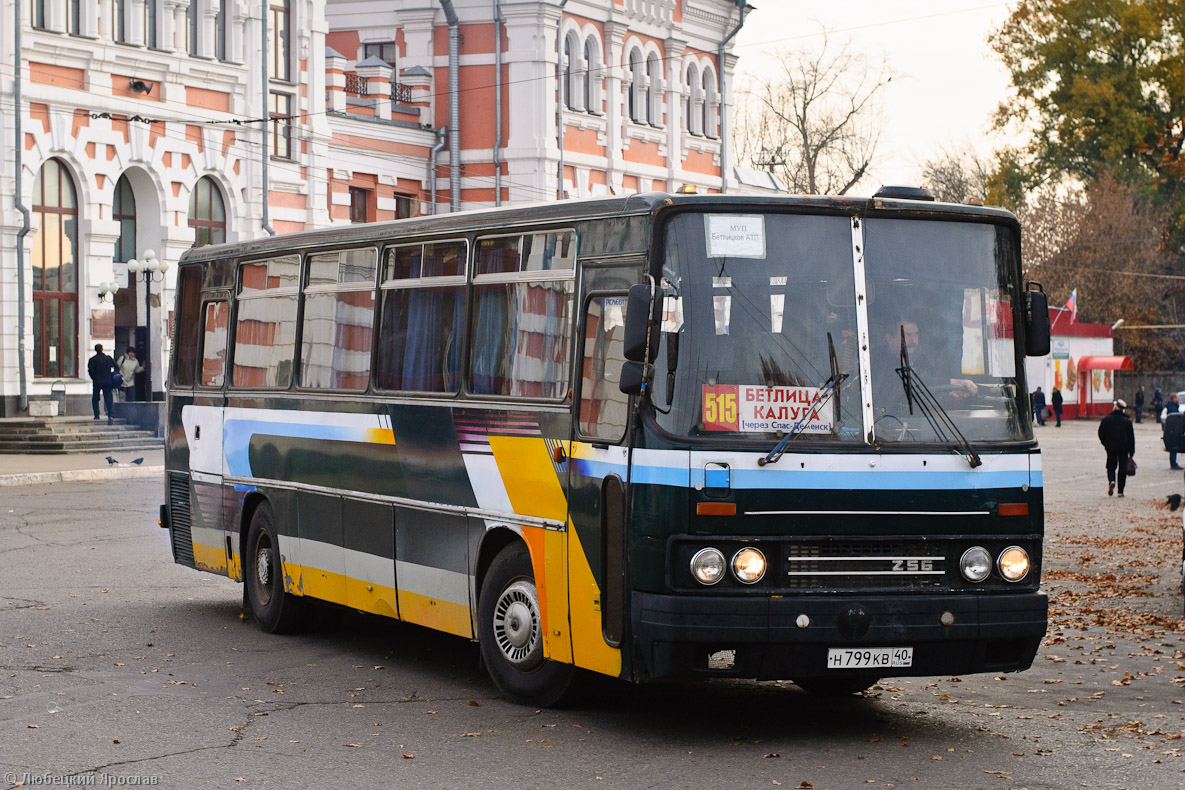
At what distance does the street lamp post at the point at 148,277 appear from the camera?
38656 millimetres

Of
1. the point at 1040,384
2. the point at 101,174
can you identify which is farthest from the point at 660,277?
the point at 1040,384

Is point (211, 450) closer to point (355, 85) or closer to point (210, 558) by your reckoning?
point (210, 558)

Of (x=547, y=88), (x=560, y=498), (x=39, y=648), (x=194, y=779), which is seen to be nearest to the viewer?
(x=194, y=779)

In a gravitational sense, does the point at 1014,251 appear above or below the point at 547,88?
below

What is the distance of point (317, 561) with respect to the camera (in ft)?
39.3

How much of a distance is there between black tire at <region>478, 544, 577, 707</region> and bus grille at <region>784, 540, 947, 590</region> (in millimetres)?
1506

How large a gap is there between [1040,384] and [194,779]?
203 ft

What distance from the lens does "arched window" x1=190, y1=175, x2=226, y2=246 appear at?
42.6m

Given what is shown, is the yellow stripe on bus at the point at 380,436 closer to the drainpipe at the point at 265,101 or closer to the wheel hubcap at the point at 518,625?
the wheel hubcap at the point at 518,625

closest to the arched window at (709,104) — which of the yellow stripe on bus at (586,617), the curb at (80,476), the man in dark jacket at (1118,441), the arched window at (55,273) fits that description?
the arched window at (55,273)

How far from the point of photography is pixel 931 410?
28.8ft

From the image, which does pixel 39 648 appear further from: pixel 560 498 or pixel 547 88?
pixel 547 88

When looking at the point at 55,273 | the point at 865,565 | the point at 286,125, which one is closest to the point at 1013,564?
the point at 865,565

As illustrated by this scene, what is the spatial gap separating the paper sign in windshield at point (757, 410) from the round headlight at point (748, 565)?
587mm
